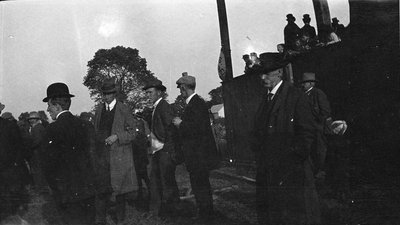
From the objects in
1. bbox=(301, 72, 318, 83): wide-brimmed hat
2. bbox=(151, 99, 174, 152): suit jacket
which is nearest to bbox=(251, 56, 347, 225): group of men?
bbox=(301, 72, 318, 83): wide-brimmed hat

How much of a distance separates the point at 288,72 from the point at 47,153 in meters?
2.60

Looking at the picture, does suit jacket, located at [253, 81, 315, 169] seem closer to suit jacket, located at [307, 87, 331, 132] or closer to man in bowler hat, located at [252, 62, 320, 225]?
man in bowler hat, located at [252, 62, 320, 225]

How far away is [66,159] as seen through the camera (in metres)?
3.42

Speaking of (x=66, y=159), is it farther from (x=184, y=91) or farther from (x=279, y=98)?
(x=279, y=98)

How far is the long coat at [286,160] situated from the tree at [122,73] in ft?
5.02

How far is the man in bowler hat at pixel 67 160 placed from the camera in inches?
133

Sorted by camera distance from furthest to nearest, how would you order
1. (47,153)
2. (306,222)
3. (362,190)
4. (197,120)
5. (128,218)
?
1. (128,218)
2. (197,120)
3. (362,190)
4. (47,153)
5. (306,222)

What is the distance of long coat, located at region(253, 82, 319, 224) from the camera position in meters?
3.08

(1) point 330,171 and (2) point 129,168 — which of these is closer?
(1) point 330,171

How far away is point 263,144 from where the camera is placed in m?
3.33

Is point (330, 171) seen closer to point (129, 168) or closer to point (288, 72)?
point (288, 72)

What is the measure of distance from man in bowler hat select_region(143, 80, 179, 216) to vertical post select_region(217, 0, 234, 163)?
27.8 inches

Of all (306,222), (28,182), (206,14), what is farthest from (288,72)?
(28,182)

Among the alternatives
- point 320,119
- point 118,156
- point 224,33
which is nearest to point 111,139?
point 118,156
